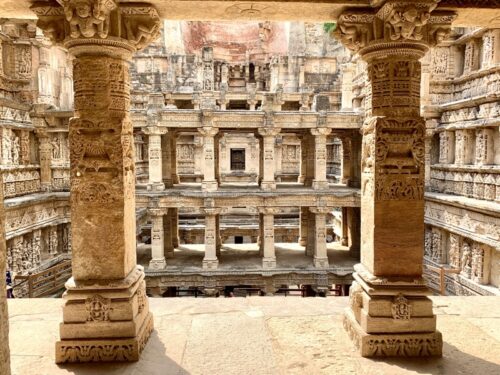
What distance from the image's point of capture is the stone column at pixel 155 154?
50.5 feet

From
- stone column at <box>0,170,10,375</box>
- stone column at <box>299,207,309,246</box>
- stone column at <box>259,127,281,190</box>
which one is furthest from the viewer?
stone column at <box>299,207,309,246</box>

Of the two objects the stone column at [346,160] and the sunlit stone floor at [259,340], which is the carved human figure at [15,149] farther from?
the stone column at [346,160]

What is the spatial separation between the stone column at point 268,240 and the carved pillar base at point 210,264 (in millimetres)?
2027

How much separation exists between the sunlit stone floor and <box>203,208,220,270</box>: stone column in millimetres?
10477

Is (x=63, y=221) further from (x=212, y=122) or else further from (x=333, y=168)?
(x=333, y=168)

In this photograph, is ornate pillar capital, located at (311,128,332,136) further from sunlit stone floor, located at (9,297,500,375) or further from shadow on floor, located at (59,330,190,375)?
shadow on floor, located at (59,330,190,375)

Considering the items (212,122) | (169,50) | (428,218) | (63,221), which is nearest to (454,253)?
(428,218)

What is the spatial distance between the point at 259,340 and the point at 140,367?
1.20 meters

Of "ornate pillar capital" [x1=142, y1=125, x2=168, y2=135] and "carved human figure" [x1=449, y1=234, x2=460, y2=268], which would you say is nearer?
"carved human figure" [x1=449, y1=234, x2=460, y2=268]

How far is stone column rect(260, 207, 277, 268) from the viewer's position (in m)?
15.5

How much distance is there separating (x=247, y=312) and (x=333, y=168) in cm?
2110

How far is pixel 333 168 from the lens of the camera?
24594 mm

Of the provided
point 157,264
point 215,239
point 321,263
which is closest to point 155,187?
point 157,264

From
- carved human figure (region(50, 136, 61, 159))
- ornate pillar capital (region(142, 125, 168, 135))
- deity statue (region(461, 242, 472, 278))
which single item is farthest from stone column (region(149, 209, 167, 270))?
deity statue (region(461, 242, 472, 278))
